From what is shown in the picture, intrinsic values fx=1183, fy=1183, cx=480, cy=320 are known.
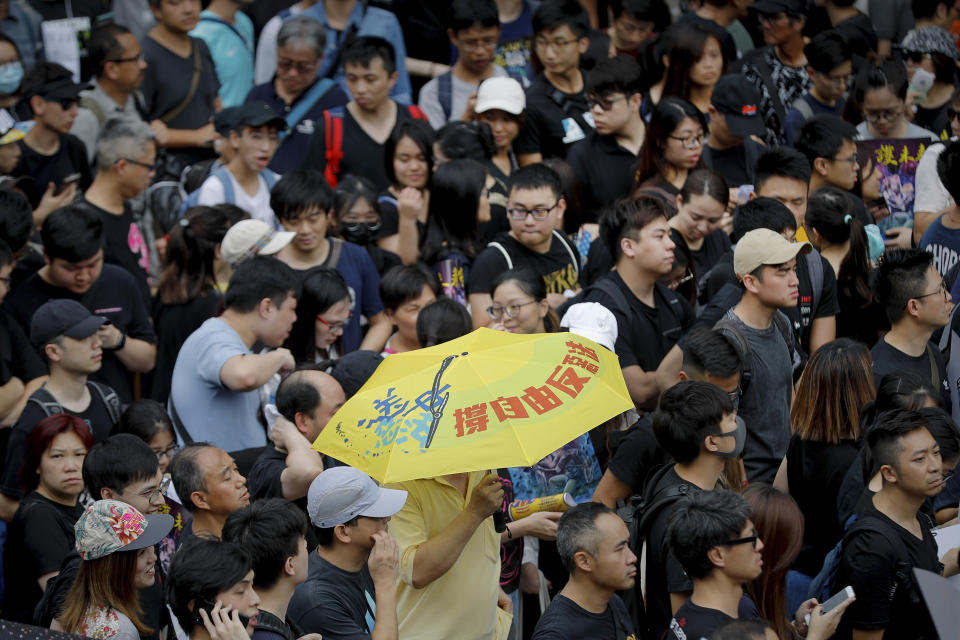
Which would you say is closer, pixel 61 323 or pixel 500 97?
pixel 61 323

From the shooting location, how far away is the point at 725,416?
16.3 feet

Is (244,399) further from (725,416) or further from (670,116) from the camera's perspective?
(670,116)

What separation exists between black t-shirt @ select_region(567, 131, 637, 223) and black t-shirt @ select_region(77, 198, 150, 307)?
308 cm

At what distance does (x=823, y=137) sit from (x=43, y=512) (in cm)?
536

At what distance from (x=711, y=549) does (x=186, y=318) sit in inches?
151

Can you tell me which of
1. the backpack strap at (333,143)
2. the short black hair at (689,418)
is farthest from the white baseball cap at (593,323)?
the backpack strap at (333,143)

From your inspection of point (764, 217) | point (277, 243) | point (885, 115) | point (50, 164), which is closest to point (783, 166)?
point (764, 217)

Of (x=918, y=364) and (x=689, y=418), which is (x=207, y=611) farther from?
(x=918, y=364)

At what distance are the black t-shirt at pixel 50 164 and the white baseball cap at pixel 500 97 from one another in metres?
3.02

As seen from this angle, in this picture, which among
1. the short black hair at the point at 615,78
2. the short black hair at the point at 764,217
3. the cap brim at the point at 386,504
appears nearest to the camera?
the cap brim at the point at 386,504

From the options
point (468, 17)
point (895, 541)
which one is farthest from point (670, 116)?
point (895, 541)

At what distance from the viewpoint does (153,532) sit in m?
4.66

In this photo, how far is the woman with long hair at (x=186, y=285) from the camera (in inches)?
277

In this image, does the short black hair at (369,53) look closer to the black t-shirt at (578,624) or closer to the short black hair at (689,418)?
the short black hair at (689,418)
